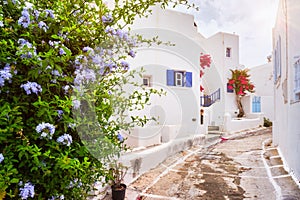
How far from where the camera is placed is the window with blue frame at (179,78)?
428 inches

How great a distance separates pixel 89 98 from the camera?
217 cm

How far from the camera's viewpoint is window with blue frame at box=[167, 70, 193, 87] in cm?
1086

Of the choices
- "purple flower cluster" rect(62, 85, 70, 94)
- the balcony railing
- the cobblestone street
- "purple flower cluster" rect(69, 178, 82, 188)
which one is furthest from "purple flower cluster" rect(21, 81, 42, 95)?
the balcony railing

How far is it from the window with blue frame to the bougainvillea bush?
331 inches

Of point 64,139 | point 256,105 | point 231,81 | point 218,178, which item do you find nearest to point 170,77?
point 218,178

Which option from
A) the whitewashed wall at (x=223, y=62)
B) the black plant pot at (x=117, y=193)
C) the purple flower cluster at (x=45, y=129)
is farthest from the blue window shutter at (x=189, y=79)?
the purple flower cluster at (x=45, y=129)

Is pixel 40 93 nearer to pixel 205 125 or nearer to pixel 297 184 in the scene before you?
pixel 297 184

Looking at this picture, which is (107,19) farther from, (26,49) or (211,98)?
(211,98)

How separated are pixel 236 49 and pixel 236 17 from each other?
15.6 metres

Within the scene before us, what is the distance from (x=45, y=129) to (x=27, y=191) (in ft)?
1.51

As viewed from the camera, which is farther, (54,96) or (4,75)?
(54,96)

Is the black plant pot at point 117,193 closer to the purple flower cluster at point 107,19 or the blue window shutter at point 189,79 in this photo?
the purple flower cluster at point 107,19

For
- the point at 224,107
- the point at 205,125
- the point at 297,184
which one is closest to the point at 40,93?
the point at 297,184

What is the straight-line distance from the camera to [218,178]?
233 inches
